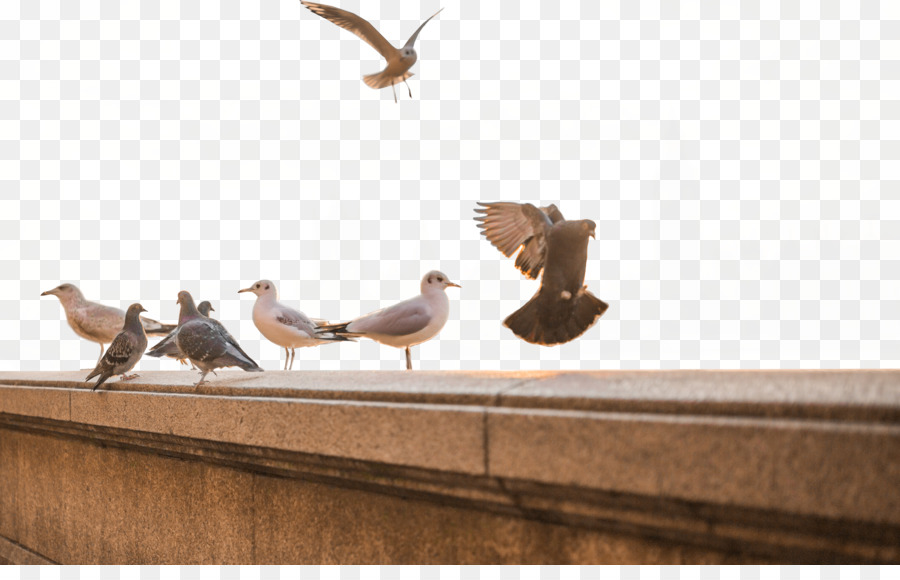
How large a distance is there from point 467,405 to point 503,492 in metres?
0.28

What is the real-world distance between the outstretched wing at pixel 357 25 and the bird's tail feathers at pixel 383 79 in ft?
0.38

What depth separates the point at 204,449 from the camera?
3.56 metres

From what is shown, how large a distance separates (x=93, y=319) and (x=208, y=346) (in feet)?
11.5

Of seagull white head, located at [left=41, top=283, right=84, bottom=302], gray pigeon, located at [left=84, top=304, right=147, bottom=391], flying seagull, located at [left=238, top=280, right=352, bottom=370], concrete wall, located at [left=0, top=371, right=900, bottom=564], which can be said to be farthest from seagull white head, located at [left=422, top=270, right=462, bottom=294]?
seagull white head, located at [left=41, top=283, right=84, bottom=302]

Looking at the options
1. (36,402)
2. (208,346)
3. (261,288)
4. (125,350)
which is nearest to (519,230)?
(208,346)

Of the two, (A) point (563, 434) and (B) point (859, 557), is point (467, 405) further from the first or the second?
(B) point (859, 557)

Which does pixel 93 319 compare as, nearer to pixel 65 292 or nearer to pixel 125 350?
pixel 65 292

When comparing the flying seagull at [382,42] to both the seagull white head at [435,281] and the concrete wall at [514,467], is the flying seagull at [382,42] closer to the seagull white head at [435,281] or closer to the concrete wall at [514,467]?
the seagull white head at [435,281]

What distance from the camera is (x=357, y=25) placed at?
460 centimetres

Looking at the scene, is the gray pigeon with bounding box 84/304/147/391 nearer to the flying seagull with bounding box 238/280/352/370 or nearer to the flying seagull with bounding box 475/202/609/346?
the flying seagull with bounding box 238/280/352/370

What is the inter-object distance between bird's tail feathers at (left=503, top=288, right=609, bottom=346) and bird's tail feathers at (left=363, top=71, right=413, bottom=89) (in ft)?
6.13

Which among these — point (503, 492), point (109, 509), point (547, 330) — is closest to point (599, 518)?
point (503, 492)

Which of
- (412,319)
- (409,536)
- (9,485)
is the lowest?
(9,485)

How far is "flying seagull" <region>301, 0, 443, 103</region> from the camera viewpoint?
180 inches
